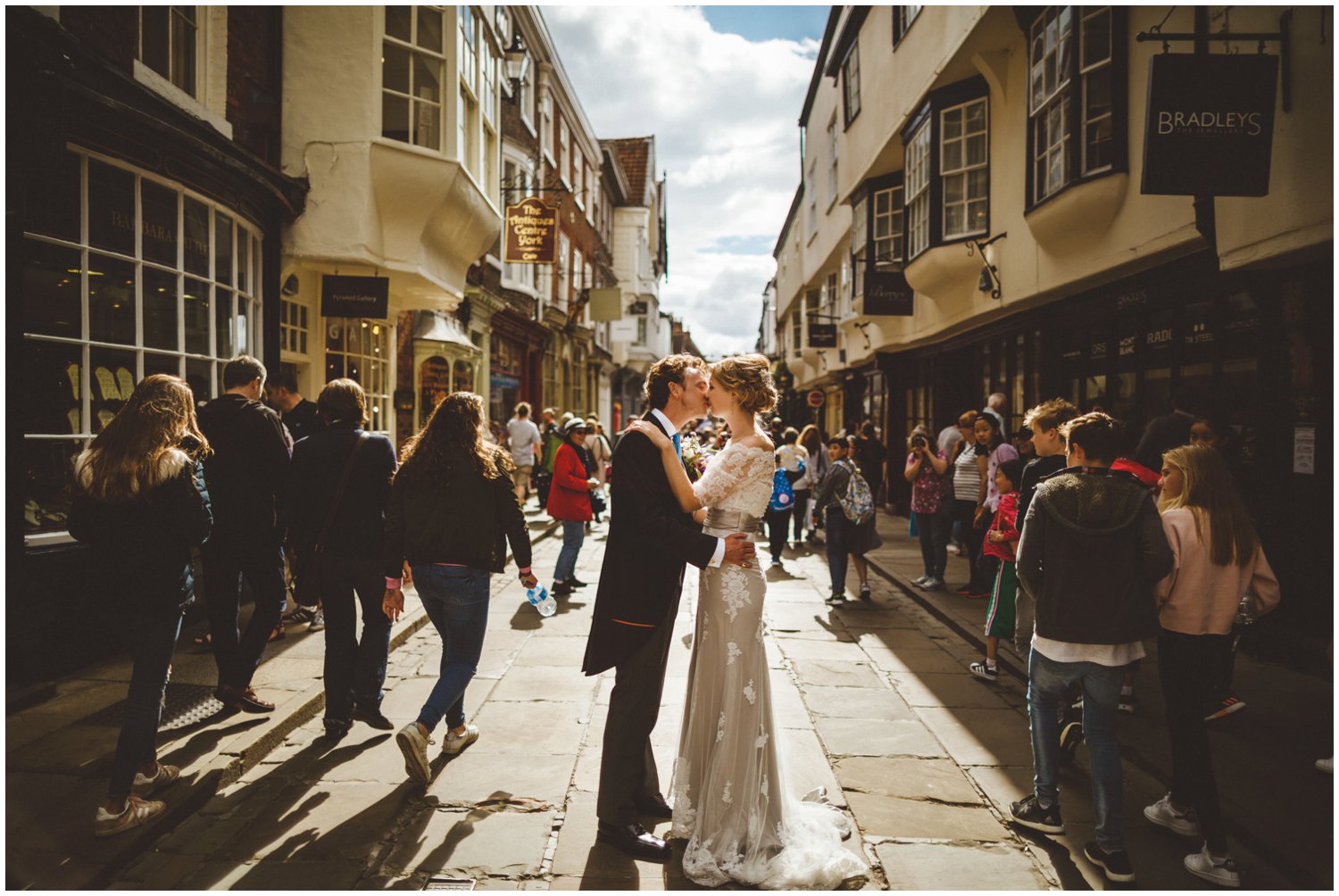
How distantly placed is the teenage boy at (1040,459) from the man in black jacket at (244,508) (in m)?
4.24

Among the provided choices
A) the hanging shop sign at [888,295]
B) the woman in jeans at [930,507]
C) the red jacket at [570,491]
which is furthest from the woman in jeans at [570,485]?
the hanging shop sign at [888,295]

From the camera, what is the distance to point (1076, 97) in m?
8.52

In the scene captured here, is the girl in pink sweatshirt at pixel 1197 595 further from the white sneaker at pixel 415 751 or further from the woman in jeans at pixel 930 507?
the woman in jeans at pixel 930 507

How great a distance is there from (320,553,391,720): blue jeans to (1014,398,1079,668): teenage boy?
3.46 metres

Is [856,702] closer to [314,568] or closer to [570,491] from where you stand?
[314,568]

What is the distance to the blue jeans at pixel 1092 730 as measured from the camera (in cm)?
324

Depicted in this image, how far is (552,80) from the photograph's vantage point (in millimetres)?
22844

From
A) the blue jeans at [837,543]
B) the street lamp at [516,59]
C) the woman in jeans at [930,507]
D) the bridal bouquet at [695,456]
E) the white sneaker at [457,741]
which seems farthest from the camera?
the street lamp at [516,59]

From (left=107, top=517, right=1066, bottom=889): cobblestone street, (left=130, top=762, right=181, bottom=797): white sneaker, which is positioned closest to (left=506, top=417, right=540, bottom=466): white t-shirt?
(left=107, top=517, right=1066, bottom=889): cobblestone street

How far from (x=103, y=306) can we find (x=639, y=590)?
4.95m

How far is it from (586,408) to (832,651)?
26.5 meters

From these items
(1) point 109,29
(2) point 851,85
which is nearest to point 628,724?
(1) point 109,29

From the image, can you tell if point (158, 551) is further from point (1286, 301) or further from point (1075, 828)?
point (1286, 301)

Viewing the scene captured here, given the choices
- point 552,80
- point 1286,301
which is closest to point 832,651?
point 1286,301
